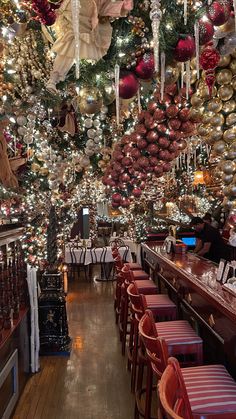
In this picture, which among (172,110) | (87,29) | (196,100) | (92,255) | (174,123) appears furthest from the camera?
(92,255)

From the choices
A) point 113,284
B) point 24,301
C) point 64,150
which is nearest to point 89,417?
point 24,301

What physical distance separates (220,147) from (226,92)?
383 mm

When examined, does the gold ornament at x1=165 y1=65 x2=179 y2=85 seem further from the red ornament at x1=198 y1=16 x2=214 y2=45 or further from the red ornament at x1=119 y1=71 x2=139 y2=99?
the red ornament at x1=198 y1=16 x2=214 y2=45

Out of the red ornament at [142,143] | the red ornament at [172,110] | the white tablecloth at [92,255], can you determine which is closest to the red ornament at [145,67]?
the red ornament at [172,110]

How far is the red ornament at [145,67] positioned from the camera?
→ 82.9 inches

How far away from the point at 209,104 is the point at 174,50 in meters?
0.83

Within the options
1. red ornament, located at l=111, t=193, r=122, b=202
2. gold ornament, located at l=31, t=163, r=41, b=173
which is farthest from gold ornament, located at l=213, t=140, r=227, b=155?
gold ornament, located at l=31, t=163, r=41, b=173

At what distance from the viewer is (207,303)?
3033 mm

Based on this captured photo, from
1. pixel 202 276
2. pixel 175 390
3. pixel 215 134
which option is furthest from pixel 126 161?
pixel 175 390

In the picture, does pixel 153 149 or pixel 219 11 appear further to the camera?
pixel 153 149

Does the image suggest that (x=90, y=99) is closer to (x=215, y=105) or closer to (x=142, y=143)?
(x=215, y=105)

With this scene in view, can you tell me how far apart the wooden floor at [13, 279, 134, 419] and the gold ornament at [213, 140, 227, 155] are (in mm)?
2331

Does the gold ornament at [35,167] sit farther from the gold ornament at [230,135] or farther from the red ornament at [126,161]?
the gold ornament at [230,135]

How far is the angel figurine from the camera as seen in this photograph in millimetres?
1738
